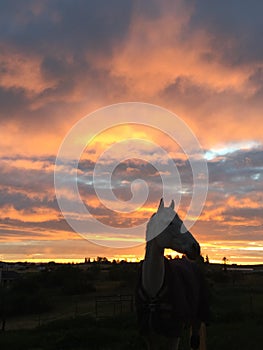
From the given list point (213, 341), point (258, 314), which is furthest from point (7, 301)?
point (213, 341)

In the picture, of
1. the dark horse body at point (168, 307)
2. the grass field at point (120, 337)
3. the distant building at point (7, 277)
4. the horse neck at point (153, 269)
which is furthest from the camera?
the distant building at point (7, 277)

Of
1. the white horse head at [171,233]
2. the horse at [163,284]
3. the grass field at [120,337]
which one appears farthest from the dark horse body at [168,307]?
the grass field at [120,337]

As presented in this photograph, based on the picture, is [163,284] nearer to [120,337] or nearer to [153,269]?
[153,269]

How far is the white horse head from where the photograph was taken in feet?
19.0

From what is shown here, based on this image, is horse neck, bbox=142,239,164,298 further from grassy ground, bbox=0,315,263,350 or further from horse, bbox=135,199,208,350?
grassy ground, bbox=0,315,263,350

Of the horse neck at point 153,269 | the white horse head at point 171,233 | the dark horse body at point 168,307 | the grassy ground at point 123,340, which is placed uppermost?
the white horse head at point 171,233

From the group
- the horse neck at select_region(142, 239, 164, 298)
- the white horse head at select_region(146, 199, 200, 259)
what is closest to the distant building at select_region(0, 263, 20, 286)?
the horse neck at select_region(142, 239, 164, 298)

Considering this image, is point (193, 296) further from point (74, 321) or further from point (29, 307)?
point (29, 307)

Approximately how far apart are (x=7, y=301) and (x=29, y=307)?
72.7 inches

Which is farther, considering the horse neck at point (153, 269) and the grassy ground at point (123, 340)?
the grassy ground at point (123, 340)

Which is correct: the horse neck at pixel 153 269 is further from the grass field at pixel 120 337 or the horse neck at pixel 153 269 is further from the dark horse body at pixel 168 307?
the grass field at pixel 120 337

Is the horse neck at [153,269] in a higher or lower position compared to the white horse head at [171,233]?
lower

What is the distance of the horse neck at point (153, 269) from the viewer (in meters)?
6.43

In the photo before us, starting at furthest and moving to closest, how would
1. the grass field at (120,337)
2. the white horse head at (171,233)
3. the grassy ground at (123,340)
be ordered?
the grass field at (120,337) → the grassy ground at (123,340) → the white horse head at (171,233)
